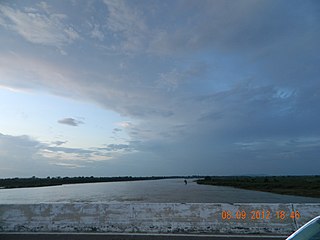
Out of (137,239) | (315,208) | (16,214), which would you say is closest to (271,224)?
(315,208)

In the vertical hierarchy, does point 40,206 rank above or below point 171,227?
above

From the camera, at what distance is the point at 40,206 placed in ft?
33.2

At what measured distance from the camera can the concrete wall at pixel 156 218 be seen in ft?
30.0

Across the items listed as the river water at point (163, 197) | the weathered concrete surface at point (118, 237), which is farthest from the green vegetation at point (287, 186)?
the weathered concrete surface at point (118, 237)

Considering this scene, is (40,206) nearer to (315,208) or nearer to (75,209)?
(75,209)

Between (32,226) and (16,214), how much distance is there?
771 millimetres

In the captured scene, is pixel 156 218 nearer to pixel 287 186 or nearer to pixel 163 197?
pixel 163 197

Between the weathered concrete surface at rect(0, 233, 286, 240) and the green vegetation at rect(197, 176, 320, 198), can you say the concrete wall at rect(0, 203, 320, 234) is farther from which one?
the green vegetation at rect(197, 176, 320, 198)
